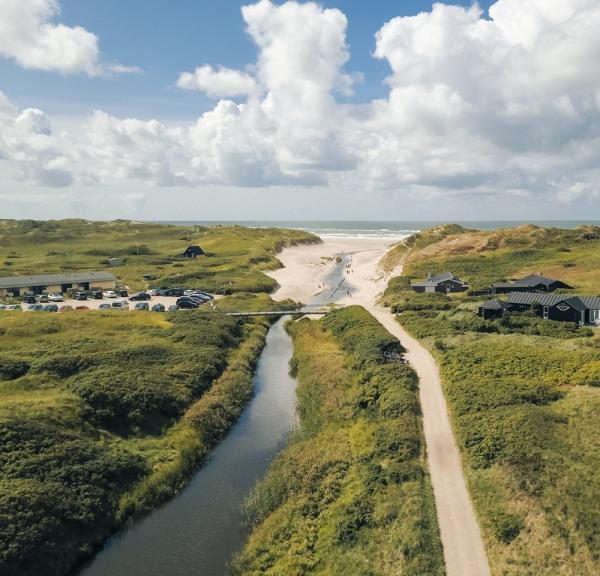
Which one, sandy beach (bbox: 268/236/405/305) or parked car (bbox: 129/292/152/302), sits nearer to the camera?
parked car (bbox: 129/292/152/302)

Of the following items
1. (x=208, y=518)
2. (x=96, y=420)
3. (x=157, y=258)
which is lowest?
(x=208, y=518)

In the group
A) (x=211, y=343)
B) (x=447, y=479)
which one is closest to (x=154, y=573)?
(x=447, y=479)

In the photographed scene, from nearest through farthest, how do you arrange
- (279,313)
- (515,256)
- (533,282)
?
1. (533,282)
2. (279,313)
3. (515,256)

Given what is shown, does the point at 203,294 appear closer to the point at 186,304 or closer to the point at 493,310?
the point at 186,304

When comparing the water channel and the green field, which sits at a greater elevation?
the green field

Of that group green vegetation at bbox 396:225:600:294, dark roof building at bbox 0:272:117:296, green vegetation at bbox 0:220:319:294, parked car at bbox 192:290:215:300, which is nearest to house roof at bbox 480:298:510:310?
green vegetation at bbox 396:225:600:294

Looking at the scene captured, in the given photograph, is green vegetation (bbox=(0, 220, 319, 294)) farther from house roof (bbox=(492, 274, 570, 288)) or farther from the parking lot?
house roof (bbox=(492, 274, 570, 288))

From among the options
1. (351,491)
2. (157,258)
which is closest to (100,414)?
(351,491)

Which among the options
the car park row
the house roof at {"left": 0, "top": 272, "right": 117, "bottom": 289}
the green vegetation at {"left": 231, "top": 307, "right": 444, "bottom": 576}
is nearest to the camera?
the green vegetation at {"left": 231, "top": 307, "right": 444, "bottom": 576}

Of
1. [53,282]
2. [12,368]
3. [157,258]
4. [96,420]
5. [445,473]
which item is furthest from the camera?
[157,258]
